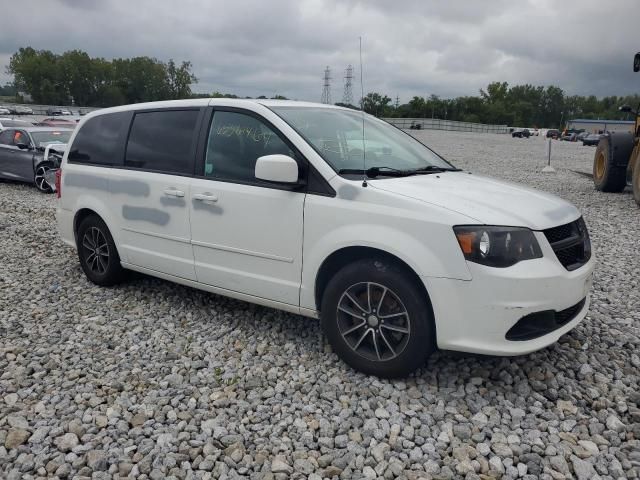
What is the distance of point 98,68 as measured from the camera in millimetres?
106062

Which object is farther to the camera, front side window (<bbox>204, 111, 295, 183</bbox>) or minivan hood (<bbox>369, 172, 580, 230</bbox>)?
→ front side window (<bbox>204, 111, 295, 183</bbox>)

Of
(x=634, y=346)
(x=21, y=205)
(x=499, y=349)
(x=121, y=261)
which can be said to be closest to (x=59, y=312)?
(x=121, y=261)

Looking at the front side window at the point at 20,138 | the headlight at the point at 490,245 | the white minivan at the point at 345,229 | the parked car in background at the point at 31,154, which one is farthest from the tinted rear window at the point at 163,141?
the front side window at the point at 20,138

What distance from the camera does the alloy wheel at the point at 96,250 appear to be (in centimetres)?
512

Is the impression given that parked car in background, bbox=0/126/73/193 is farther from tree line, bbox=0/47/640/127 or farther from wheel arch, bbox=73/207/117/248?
tree line, bbox=0/47/640/127

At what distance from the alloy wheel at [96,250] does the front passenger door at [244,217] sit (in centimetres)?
144

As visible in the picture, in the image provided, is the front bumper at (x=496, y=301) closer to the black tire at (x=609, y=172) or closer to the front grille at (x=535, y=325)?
the front grille at (x=535, y=325)

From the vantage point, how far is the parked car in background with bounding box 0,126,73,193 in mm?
11906

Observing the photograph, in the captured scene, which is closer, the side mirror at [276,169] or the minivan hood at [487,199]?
the minivan hood at [487,199]

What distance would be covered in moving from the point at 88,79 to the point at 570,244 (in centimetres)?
11782

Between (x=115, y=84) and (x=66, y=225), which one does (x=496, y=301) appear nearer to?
(x=66, y=225)

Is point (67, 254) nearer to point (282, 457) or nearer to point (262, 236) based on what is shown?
point (262, 236)

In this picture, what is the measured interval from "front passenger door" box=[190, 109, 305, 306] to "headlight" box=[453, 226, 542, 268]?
111 centimetres

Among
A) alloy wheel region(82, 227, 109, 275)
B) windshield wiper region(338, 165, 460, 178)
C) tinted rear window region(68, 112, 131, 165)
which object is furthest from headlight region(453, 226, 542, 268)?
alloy wheel region(82, 227, 109, 275)
